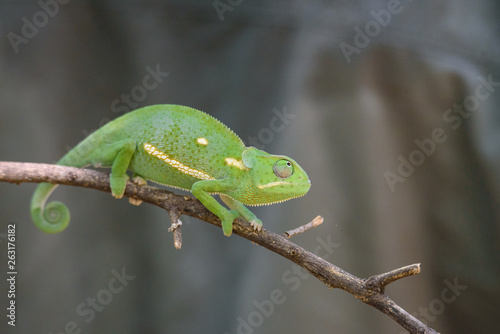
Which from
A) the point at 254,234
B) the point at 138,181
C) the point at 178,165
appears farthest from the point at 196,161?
the point at 254,234

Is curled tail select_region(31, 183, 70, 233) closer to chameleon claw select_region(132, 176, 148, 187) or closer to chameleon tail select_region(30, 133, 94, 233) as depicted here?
chameleon tail select_region(30, 133, 94, 233)

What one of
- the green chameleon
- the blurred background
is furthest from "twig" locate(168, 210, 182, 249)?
the blurred background

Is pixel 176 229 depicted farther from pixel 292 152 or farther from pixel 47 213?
pixel 292 152

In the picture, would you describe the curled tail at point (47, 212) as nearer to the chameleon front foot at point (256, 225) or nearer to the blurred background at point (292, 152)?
the chameleon front foot at point (256, 225)

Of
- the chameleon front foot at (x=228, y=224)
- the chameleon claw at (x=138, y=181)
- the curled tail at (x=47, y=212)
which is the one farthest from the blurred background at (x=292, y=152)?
the chameleon front foot at (x=228, y=224)

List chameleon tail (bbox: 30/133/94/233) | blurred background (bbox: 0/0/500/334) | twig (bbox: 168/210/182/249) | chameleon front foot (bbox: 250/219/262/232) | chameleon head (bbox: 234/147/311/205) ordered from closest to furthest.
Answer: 1. twig (bbox: 168/210/182/249)
2. chameleon head (bbox: 234/147/311/205)
3. chameleon front foot (bbox: 250/219/262/232)
4. chameleon tail (bbox: 30/133/94/233)
5. blurred background (bbox: 0/0/500/334)

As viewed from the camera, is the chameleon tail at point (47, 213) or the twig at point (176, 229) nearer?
the twig at point (176, 229)

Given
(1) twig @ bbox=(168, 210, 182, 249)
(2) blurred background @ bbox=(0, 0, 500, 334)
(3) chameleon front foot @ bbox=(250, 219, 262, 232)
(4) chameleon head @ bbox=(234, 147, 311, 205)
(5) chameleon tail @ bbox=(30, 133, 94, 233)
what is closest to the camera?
(1) twig @ bbox=(168, 210, 182, 249)
